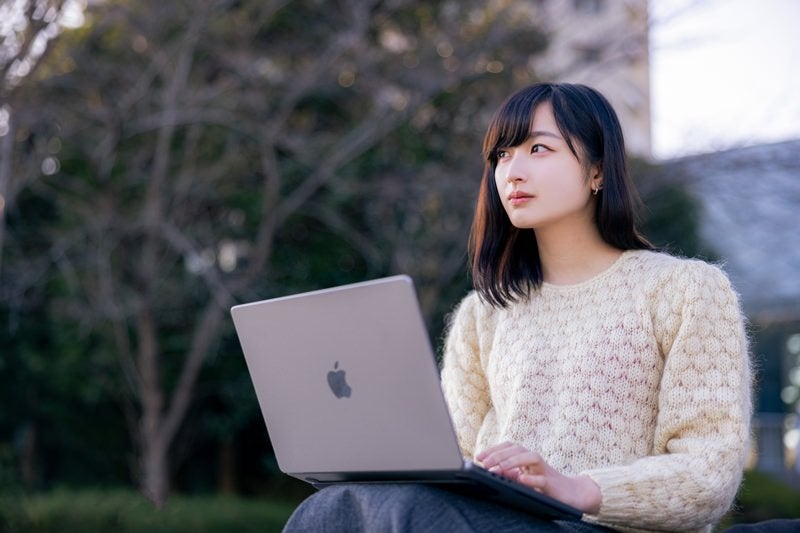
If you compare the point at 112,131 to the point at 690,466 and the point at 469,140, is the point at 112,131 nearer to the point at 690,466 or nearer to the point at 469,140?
the point at 469,140

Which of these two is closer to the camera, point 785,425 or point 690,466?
point 690,466

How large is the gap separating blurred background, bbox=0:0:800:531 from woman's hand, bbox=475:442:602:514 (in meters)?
4.07

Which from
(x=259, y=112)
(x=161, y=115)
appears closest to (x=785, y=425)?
(x=259, y=112)

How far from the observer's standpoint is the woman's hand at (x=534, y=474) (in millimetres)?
1632

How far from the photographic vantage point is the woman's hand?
1632mm

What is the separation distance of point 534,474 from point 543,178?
664mm

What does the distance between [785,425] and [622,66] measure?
20.7ft

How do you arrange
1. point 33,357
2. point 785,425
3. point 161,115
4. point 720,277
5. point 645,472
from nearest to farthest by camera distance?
point 645,472, point 720,277, point 161,115, point 33,357, point 785,425

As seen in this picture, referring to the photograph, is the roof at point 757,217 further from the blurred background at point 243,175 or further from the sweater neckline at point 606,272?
the sweater neckline at point 606,272

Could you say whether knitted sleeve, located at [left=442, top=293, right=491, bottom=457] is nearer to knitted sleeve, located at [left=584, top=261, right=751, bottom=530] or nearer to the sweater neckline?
the sweater neckline

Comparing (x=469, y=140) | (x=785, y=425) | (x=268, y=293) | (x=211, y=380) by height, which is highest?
(x=469, y=140)

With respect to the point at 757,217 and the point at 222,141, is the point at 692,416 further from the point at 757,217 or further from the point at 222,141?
the point at 757,217

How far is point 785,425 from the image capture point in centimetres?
1192

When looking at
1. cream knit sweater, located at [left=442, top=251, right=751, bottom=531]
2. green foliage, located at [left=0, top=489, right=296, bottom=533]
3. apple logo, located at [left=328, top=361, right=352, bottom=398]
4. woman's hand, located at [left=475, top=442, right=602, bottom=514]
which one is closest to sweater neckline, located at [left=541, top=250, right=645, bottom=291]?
cream knit sweater, located at [left=442, top=251, right=751, bottom=531]
